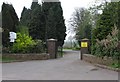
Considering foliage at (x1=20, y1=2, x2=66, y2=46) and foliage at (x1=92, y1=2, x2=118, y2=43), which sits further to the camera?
foliage at (x1=20, y1=2, x2=66, y2=46)

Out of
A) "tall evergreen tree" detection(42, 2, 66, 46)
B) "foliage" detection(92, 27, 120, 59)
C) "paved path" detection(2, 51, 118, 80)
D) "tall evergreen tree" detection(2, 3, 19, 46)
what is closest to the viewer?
"paved path" detection(2, 51, 118, 80)

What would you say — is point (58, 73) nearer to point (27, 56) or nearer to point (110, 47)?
point (110, 47)

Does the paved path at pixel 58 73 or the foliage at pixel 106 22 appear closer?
the paved path at pixel 58 73

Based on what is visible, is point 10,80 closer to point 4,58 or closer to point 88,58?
point 88,58

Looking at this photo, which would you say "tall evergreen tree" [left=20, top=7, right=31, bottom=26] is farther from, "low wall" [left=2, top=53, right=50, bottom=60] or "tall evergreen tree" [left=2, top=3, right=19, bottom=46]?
"low wall" [left=2, top=53, right=50, bottom=60]

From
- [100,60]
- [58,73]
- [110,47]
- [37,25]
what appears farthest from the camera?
[37,25]

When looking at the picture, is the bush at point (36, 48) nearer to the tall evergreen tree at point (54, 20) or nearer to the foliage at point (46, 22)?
the foliage at point (46, 22)

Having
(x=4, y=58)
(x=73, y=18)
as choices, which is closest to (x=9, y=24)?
(x=4, y=58)

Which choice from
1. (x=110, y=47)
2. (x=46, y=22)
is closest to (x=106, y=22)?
(x=110, y=47)

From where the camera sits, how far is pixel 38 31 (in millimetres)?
35781

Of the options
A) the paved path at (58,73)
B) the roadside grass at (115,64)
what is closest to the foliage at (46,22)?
the paved path at (58,73)

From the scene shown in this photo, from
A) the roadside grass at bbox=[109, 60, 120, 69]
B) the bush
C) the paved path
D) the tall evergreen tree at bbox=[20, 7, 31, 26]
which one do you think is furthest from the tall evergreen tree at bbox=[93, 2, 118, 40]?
the tall evergreen tree at bbox=[20, 7, 31, 26]

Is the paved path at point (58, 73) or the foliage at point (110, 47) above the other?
the foliage at point (110, 47)

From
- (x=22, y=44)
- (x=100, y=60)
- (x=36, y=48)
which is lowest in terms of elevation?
(x=100, y=60)
